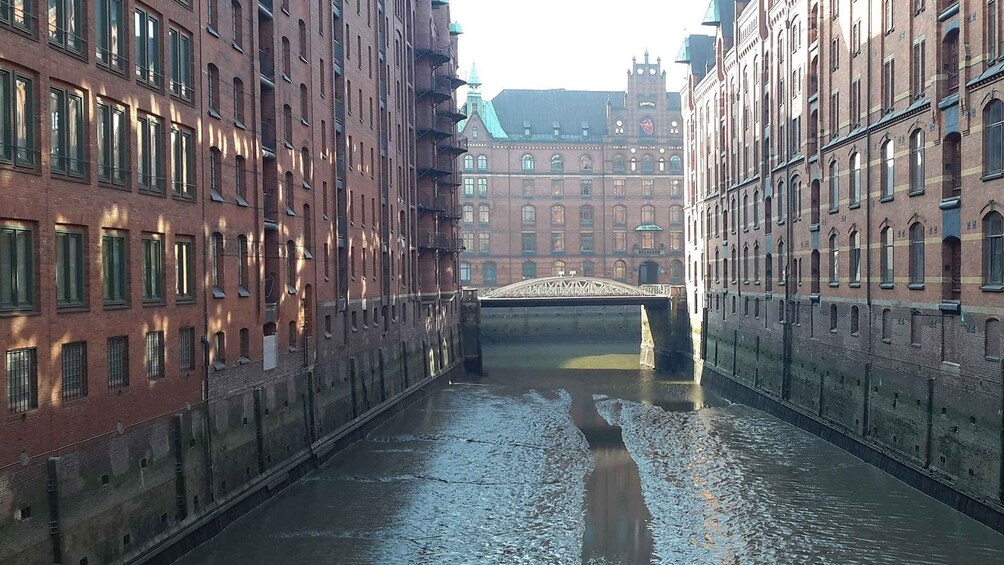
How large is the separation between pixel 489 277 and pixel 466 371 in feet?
113

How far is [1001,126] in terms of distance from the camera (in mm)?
23016

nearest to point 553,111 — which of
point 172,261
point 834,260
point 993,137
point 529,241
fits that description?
point 529,241

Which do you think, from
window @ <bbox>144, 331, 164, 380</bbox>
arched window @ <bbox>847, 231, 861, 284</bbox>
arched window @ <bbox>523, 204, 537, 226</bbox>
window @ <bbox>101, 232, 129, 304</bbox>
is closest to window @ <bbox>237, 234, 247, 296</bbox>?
window @ <bbox>144, 331, 164, 380</bbox>

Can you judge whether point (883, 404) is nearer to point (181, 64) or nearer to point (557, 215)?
point (181, 64)

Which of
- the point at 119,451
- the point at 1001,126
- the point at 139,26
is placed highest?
the point at 139,26

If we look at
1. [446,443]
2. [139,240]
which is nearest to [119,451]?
[139,240]

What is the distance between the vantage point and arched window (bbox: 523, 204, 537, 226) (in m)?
94.9

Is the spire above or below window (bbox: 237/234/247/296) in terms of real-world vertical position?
above

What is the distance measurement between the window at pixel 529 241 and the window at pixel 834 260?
58.5 m

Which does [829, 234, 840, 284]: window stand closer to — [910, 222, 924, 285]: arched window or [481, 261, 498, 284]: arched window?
[910, 222, 924, 285]: arched window

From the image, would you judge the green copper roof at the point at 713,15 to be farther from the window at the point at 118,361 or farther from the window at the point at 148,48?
the window at the point at 118,361

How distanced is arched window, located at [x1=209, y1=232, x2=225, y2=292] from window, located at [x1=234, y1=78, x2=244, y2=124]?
3.49m

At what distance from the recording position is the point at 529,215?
312ft

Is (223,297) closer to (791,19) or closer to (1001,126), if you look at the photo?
(1001,126)
